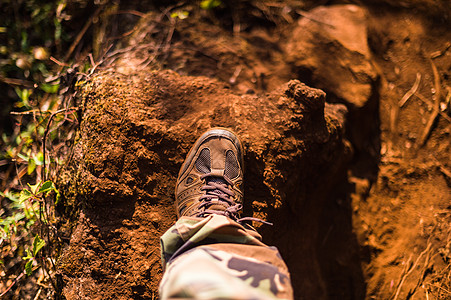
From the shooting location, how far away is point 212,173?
5.70 ft

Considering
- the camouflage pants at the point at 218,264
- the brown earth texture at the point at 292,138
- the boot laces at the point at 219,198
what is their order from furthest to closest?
the brown earth texture at the point at 292,138, the boot laces at the point at 219,198, the camouflage pants at the point at 218,264

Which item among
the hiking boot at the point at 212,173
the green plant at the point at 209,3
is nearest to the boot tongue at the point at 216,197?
the hiking boot at the point at 212,173

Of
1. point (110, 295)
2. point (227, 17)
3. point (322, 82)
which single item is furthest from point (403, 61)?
point (110, 295)

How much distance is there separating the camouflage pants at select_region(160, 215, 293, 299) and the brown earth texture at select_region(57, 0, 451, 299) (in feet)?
1.26

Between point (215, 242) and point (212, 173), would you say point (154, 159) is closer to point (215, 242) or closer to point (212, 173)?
point (212, 173)

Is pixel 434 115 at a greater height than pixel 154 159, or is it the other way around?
pixel 434 115

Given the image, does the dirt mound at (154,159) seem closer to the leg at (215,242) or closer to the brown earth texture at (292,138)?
the brown earth texture at (292,138)

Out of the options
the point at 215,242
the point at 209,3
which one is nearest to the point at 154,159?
the point at 215,242

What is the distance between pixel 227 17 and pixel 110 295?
205 centimetres

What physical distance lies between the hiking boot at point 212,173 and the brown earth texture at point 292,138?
3.0 inches

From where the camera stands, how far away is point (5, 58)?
2340 millimetres

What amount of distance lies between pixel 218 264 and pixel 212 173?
24.8 inches

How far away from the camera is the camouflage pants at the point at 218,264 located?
3.24 feet

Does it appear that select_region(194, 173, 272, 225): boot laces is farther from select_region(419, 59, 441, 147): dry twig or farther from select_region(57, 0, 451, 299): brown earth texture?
select_region(419, 59, 441, 147): dry twig
